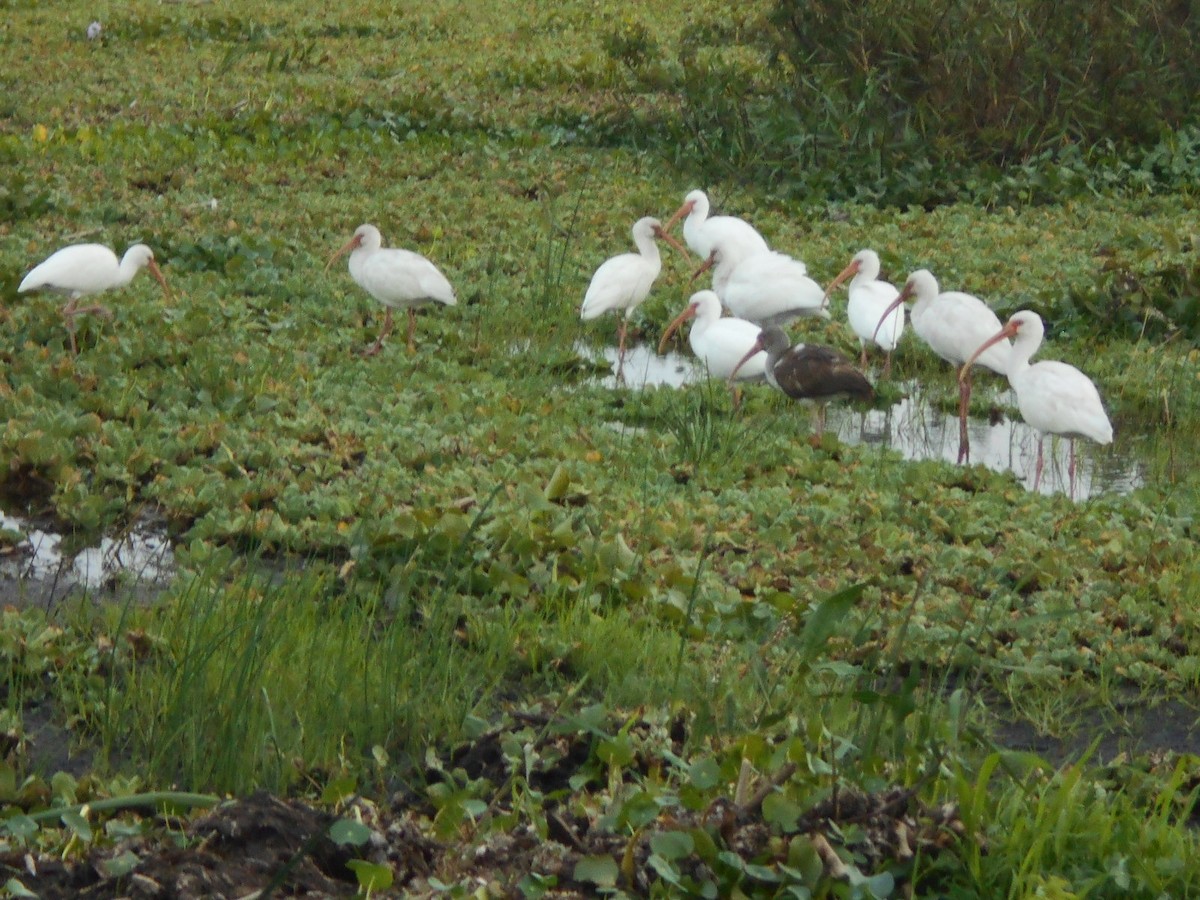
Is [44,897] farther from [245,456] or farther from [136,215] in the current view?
[136,215]

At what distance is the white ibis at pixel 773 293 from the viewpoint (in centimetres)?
808

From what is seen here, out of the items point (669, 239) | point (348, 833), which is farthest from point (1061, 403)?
point (348, 833)

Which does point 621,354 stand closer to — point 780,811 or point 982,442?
point 982,442

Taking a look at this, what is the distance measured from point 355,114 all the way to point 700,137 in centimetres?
273

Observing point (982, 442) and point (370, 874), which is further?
point (982, 442)

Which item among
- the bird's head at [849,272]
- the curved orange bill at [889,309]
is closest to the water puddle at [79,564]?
the curved orange bill at [889,309]

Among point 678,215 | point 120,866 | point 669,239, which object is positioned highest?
point 678,215

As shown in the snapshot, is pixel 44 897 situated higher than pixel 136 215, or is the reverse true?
pixel 136 215

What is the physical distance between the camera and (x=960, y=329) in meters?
7.38

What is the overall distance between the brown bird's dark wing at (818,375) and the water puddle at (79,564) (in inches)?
111

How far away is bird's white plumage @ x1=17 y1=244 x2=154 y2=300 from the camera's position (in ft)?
24.1

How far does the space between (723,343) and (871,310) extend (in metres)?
0.77

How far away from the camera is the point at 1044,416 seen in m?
A: 6.46

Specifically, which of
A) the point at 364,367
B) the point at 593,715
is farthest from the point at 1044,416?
the point at 593,715
